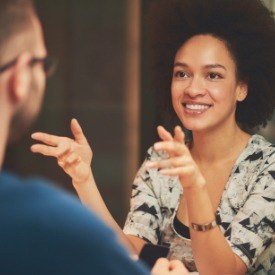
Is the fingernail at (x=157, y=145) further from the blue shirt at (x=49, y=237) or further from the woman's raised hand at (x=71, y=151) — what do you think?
the blue shirt at (x=49, y=237)

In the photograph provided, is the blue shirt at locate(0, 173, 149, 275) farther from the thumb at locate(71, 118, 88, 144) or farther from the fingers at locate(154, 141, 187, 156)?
the thumb at locate(71, 118, 88, 144)

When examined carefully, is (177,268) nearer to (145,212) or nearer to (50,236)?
(50,236)

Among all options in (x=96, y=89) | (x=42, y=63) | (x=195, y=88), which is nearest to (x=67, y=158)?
(x=195, y=88)

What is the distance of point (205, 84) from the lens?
2.69 m

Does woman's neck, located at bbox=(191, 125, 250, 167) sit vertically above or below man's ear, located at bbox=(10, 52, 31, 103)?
below

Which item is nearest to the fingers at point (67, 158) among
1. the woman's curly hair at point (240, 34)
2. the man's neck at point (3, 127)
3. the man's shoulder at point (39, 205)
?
the woman's curly hair at point (240, 34)

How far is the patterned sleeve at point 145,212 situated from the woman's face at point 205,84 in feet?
0.95

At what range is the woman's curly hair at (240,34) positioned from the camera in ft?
Result: 9.21

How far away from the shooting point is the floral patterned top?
247 cm

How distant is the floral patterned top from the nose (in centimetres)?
29

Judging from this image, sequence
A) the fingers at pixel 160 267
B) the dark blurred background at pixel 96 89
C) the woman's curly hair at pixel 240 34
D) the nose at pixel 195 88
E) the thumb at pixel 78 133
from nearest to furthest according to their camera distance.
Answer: the fingers at pixel 160 267 < the thumb at pixel 78 133 < the nose at pixel 195 88 < the woman's curly hair at pixel 240 34 < the dark blurred background at pixel 96 89

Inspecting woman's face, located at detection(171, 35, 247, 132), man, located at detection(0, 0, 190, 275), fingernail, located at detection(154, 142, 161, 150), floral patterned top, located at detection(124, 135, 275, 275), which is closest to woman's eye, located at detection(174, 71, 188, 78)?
woman's face, located at detection(171, 35, 247, 132)

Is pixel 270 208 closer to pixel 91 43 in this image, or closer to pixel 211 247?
pixel 211 247

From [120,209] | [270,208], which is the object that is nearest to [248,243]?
[270,208]
